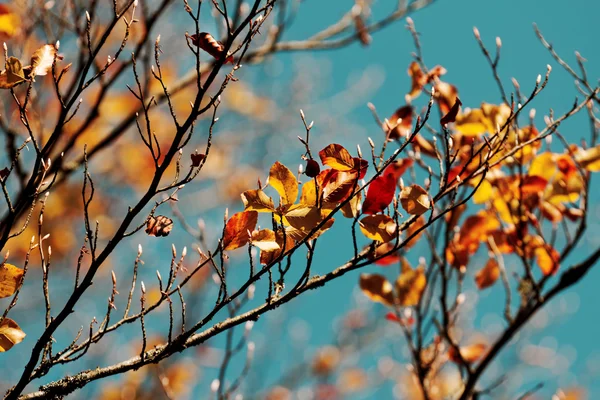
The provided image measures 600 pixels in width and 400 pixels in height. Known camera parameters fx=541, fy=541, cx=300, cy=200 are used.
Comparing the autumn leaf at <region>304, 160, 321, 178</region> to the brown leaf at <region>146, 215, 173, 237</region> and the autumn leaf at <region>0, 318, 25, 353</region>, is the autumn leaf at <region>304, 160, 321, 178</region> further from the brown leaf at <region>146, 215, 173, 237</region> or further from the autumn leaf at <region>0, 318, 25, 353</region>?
the autumn leaf at <region>0, 318, 25, 353</region>

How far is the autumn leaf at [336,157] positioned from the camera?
913 mm

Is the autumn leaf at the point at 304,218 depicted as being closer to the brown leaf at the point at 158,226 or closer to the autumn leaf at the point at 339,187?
the autumn leaf at the point at 339,187

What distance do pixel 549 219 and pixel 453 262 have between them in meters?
0.34

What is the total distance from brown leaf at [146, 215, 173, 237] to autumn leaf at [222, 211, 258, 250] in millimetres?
102

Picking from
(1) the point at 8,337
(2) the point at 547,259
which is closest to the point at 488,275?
(2) the point at 547,259

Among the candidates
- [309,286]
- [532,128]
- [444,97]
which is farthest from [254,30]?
[532,128]

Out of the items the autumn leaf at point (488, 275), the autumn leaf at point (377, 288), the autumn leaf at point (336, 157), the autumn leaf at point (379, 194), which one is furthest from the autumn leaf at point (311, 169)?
the autumn leaf at point (488, 275)

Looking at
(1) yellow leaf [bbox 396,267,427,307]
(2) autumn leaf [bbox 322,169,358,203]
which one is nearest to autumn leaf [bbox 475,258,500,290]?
(1) yellow leaf [bbox 396,267,427,307]

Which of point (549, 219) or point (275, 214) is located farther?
point (549, 219)

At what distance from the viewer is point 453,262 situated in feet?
5.33

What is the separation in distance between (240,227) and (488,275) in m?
1.11

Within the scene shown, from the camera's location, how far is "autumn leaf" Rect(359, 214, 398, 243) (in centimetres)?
97

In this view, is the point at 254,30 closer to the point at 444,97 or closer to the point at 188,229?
the point at 444,97

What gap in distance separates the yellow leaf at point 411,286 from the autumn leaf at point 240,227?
0.74 m
